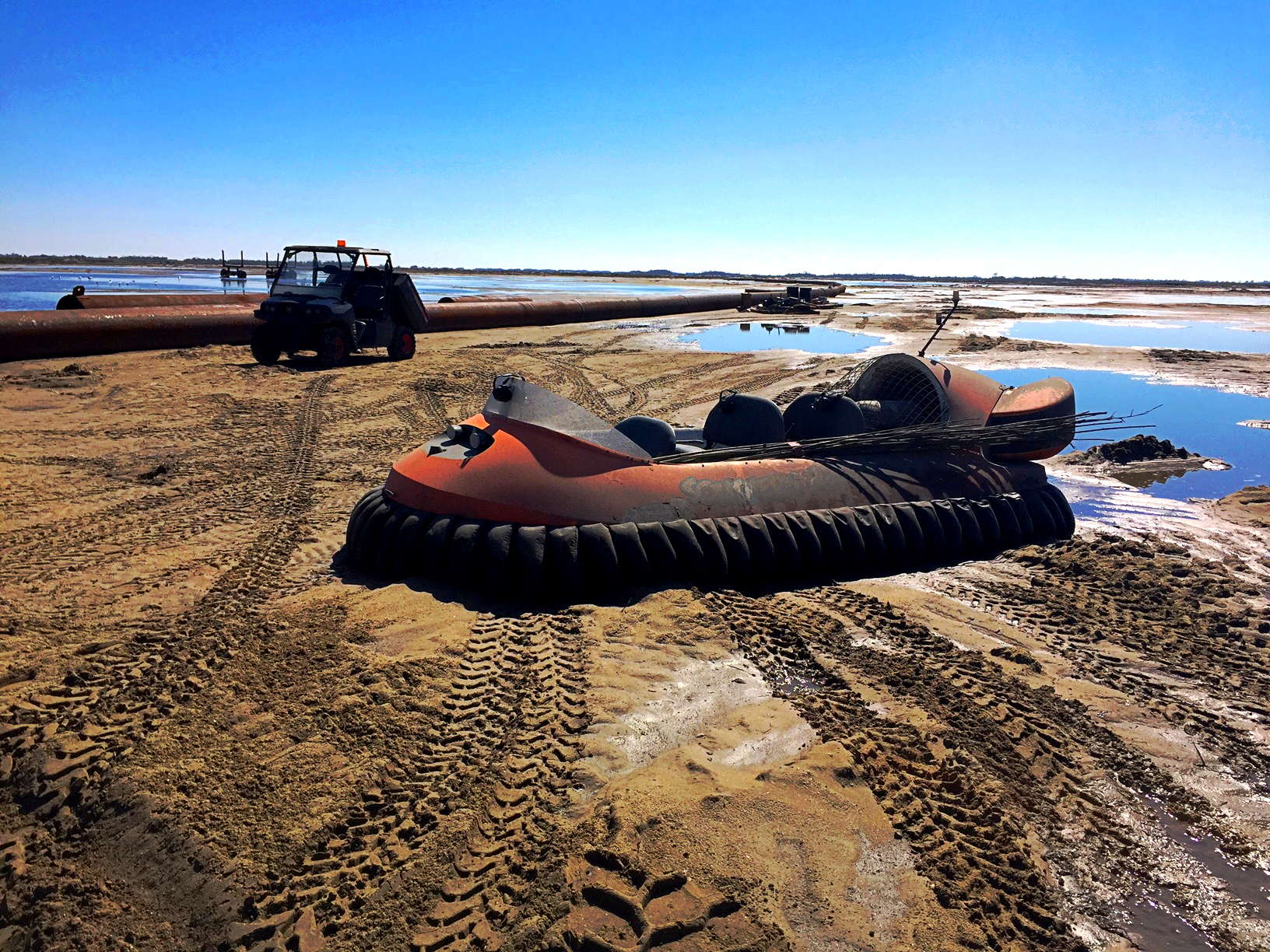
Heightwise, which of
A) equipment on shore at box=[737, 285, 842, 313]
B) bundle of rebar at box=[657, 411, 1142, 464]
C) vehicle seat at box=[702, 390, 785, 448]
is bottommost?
bundle of rebar at box=[657, 411, 1142, 464]

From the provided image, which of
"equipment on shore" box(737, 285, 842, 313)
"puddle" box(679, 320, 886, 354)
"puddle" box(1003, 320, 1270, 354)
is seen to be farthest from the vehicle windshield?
"equipment on shore" box(737, 285, 842, 313)

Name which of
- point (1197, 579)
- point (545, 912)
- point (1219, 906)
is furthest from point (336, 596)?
point (1197, 579)

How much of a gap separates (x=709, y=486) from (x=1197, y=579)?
3036 millimetres

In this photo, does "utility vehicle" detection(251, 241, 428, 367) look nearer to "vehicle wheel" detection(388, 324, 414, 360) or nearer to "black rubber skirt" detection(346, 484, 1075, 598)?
"vehicle wheel" detection(388, 324, 414, 360)

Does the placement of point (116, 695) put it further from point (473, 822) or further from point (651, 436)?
point (651, 436)

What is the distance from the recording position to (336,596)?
13.4 feet

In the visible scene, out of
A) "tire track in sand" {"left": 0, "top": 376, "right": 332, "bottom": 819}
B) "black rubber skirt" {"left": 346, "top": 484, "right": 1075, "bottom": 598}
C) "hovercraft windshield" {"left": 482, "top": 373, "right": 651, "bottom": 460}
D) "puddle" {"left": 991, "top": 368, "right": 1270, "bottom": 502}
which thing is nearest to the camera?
"tire track in sand" {"left": 0, "top": 376, "right": 332, "bottom": 819}

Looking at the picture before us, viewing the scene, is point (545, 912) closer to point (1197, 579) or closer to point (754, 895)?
point (754, 895)

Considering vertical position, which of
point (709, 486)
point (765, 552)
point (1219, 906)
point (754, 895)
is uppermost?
point (709, 486)

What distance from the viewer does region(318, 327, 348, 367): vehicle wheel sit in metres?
12.1

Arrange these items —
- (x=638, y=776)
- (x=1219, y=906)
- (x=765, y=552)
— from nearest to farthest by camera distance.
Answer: (x=1219, y=906), (x=638, y=776), (x=765, y=552)

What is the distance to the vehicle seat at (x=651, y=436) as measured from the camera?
A: 17.7 feet

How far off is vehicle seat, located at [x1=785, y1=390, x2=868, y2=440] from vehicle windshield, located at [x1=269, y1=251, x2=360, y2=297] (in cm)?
914

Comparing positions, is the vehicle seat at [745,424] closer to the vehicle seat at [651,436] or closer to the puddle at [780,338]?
the vehicle seat at [651,436]
